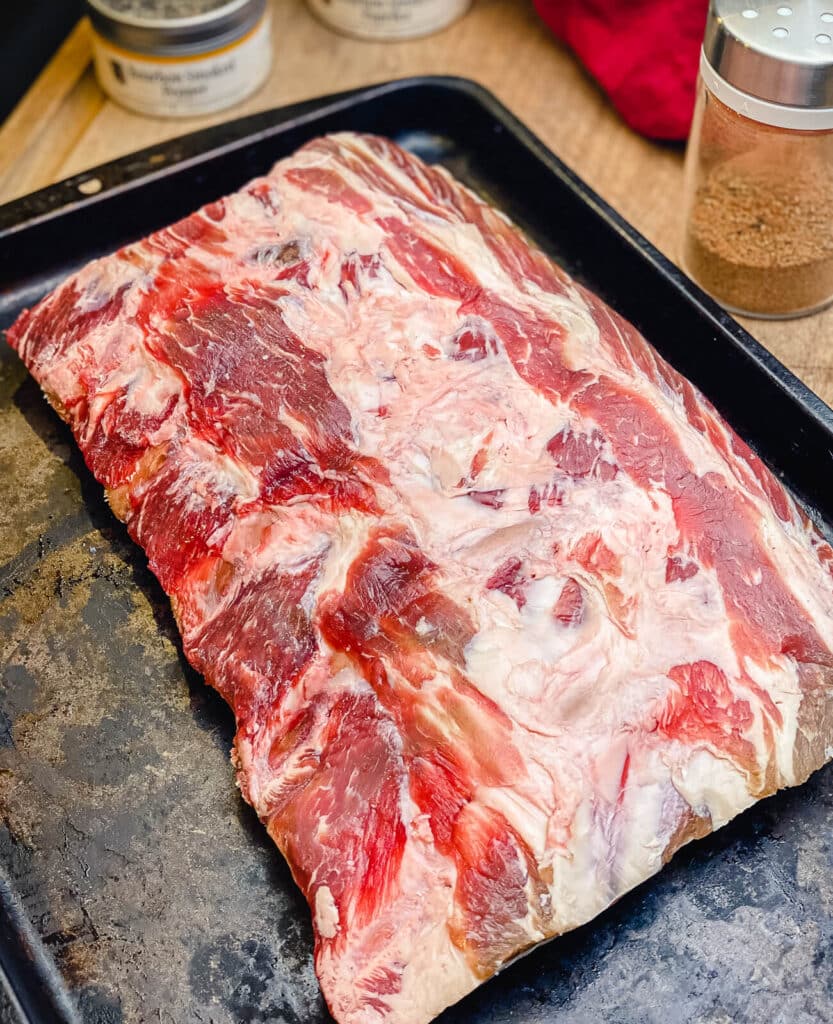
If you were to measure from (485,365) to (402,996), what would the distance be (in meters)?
0.96

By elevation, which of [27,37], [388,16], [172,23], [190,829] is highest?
[172,23]

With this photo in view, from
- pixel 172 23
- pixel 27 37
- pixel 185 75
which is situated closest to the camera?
pixel 172 23

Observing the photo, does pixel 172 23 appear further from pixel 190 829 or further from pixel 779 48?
pixel 190 829

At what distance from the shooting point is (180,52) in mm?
2637

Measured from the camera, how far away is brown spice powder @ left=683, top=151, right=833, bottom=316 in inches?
85.7

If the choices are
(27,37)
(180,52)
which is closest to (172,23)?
(180,52)

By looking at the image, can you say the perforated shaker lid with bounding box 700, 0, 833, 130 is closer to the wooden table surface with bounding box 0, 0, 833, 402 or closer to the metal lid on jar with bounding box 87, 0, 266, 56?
the wooden table surface with bounding box 0, 0, 833, 402

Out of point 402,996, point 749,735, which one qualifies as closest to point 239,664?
point 402,996

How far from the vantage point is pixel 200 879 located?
1.65m

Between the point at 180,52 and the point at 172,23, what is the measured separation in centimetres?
10

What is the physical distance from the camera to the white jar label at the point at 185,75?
2684 mm

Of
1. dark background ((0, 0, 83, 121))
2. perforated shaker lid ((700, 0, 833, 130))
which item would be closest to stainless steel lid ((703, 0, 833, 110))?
perforated shaker lid ((700, 0, 833, 130))

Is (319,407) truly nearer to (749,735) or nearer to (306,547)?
(306,547)

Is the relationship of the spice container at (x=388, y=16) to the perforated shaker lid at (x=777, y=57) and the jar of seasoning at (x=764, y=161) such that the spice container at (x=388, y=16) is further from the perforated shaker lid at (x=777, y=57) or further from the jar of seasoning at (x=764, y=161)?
the perforated shaker lid at (x=777, y=57)
